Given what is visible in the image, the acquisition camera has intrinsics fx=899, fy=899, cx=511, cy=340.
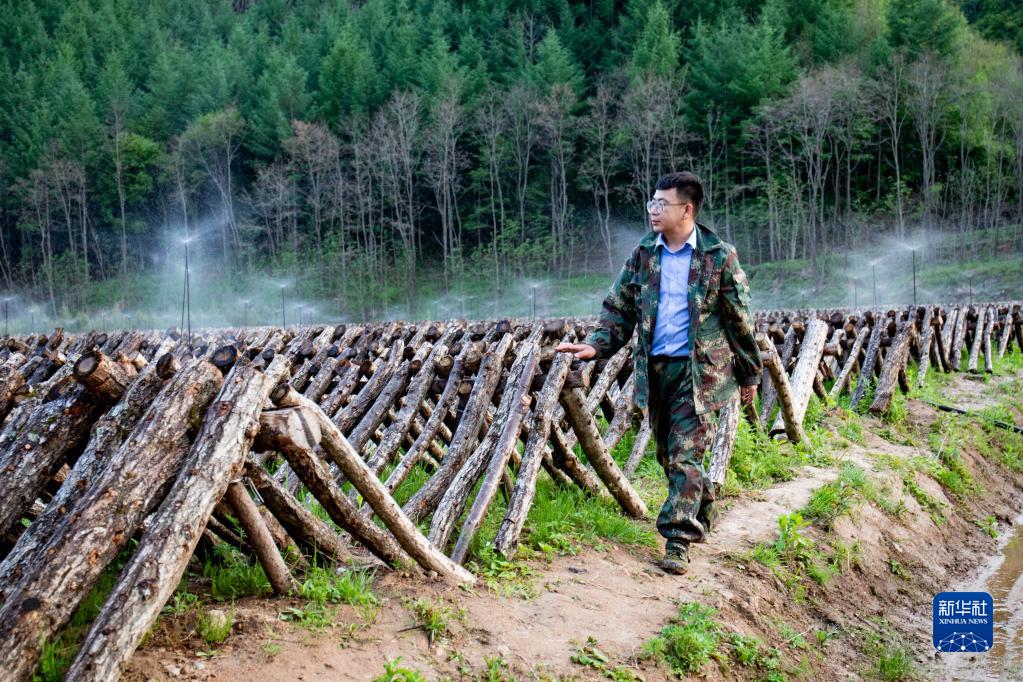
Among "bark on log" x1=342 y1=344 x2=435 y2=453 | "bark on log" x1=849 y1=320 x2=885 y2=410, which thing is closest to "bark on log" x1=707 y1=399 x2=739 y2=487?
"bark on log" x1=342 y1=344 x2=435 y2=453

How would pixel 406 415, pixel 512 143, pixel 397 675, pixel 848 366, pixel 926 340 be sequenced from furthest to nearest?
pixel 512 143
pixel 926 340
pixel 848 366
pixel 406 415
pixel 397 675

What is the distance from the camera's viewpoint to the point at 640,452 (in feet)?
19.7

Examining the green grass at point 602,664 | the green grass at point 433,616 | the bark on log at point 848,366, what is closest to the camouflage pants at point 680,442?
the green grass at point 602,664

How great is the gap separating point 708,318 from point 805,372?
3.67 metres

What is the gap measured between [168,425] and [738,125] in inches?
1786

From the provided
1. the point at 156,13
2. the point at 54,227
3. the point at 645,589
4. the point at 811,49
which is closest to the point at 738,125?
the point at 811,49

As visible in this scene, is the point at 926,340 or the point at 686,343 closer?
the point at 686,343

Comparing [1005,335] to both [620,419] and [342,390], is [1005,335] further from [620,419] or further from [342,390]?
[342,390]

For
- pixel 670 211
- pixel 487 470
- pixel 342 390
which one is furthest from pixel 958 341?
pixel 487 470

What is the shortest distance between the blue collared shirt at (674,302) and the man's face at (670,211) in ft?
0.35

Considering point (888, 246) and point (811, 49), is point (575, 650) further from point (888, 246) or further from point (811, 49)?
point (811, 49)

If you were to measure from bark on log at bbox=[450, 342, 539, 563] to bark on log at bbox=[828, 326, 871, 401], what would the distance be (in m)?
5.47

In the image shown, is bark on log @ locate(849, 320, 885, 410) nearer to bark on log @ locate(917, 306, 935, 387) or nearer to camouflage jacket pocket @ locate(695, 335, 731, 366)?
bark on log @ locate(917, 306, 935, 387)

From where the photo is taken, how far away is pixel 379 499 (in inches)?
134
